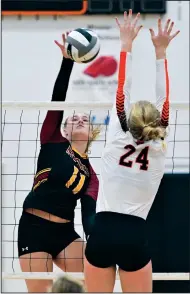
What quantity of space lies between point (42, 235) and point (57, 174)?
418mm

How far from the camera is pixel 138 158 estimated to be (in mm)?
3746

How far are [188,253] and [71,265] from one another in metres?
Answer: 2.69

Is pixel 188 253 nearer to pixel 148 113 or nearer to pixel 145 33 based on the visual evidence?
pixel 145 33

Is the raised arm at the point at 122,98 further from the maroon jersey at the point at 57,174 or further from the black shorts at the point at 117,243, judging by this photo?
the maroon jersey at the point at 57,174

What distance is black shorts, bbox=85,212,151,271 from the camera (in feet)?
12.1

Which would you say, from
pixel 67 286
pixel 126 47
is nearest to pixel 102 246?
pixel 67 286

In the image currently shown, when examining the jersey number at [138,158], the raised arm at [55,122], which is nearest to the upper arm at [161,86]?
the jersey number at [138,158]

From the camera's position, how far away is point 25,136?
7945 millimetres

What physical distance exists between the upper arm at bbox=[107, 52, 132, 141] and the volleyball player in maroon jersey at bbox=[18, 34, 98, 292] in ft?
2.93

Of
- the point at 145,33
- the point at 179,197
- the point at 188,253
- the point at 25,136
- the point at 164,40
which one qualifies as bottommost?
the point at 188,253

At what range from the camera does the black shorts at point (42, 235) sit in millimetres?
4867

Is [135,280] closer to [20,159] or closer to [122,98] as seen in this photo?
[122,98]

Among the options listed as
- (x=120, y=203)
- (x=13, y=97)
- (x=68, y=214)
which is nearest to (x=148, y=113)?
(x=120, y=203)

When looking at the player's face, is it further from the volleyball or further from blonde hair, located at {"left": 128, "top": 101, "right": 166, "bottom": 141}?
blonde hair, located at {"left": 128, "top": 101, "right": 166, "bottom": 141}
